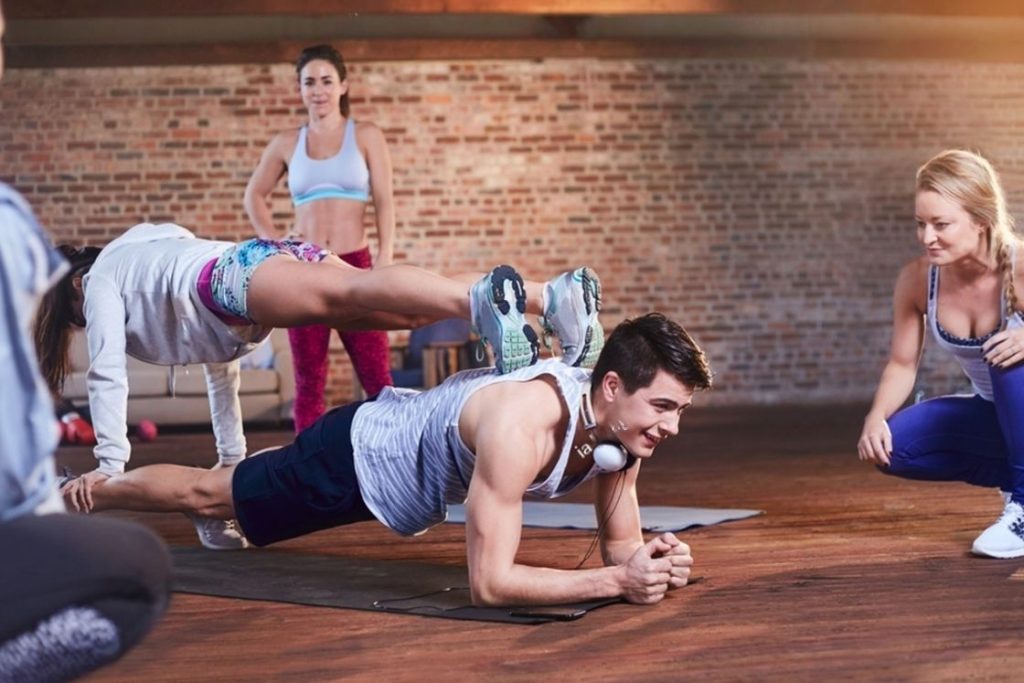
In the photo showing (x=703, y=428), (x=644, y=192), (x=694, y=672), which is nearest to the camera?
(x=694, y=672)

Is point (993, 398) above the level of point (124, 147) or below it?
below

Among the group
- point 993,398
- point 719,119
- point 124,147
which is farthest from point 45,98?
point 993,398

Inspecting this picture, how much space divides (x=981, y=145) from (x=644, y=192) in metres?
2.71

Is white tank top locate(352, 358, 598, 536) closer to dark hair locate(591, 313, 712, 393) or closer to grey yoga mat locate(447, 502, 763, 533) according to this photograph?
dark hair locate(591, 313, 712, 393)

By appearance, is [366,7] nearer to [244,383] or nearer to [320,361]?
[244,383]

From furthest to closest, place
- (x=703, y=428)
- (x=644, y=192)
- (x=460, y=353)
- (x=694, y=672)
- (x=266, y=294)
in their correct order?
(x=644, y=192), (x=460, y=353), (x=703, y=428), (x=266, y=294), (x=694, y=672)

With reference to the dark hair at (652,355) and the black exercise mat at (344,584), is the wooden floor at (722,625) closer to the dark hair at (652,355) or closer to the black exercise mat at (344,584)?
the black exercise mat at (344,584)

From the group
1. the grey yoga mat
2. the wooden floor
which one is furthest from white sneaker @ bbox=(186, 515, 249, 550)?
the grey yoga mat

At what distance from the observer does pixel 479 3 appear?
8.72m

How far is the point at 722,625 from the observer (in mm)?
2781

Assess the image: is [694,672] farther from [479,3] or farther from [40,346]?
[479,3]

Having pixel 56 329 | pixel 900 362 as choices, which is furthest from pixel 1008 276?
pixel 56 329

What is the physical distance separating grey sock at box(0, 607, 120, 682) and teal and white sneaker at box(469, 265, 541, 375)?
5.45 ft

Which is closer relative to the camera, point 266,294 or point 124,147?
point 266,294
